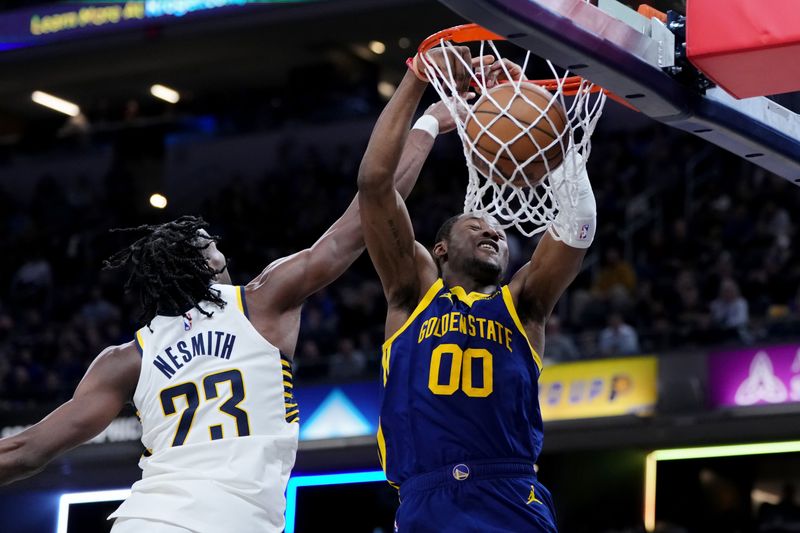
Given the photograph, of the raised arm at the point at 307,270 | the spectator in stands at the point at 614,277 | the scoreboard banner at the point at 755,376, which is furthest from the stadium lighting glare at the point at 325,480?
the spectator in stands at the point at 614,277

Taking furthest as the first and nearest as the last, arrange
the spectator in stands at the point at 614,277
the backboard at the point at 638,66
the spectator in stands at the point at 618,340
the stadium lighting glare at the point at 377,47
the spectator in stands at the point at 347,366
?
the stadium lighting glare at the point at 377,47 → the spectator in stands at the point at 614,277 → the spectator in stands at the point at 347,366 → the spectator in stands at the point at 618,340 → the backboard at the point at 638,66

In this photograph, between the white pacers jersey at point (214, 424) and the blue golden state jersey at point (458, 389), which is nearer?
the white pacers jersey at point (214, 424)

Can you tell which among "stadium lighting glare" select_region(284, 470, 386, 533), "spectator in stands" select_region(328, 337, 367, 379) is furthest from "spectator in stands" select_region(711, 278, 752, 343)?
"stadium lighting glare" select_region(284, 470, 386, 533)

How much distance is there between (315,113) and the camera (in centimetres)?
1916

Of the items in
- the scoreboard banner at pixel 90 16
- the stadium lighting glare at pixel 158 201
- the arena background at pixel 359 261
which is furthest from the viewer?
the stadium lighting glare at pixel 158 201

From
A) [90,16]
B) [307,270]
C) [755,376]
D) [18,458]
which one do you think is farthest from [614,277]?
[18,458]

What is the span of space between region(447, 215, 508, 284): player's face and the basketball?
27 centimetres

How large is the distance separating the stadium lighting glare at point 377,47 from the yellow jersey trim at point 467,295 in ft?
47.9

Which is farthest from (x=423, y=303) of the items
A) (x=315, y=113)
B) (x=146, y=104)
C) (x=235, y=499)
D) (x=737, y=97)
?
(x=146, y=104)

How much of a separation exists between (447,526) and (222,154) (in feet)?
53.9

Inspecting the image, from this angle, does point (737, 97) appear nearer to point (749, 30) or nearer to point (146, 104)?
point (749, 30)

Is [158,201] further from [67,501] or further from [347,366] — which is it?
[67,501]

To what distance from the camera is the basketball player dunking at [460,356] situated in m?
3.86

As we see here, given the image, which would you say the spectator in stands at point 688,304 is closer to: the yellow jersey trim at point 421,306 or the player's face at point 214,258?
the yellow jersey trim at point 421,306
